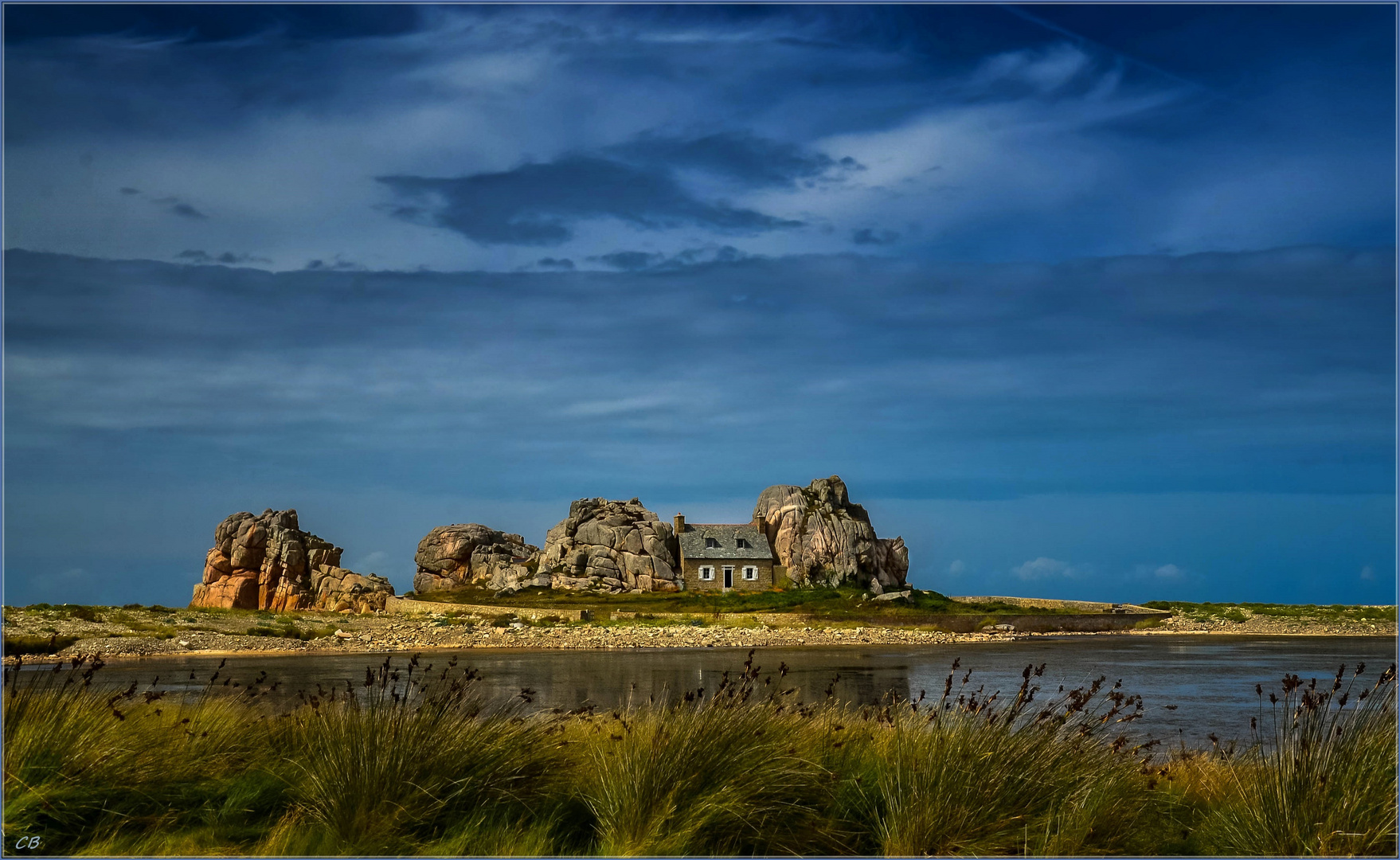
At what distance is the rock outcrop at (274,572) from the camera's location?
58.0 m

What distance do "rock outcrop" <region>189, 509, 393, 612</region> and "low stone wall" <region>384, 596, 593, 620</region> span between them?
2634 millimetres

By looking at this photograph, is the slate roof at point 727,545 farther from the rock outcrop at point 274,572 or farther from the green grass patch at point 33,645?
the green grass patch at point 33,645

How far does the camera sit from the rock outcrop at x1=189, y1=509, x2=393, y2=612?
5800 centimetres

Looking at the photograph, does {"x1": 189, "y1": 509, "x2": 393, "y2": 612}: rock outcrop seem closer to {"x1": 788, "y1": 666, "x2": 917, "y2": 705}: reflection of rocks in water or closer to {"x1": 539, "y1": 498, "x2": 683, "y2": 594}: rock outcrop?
{"x1": 539, "y1": 498, "x2": 683, "y2": 594}: rock outcrop

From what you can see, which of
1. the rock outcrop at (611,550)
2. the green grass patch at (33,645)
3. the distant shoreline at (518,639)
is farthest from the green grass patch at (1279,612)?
the green grass patch at (33,645)

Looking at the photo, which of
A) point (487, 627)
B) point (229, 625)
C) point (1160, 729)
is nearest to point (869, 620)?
point (487, 627)

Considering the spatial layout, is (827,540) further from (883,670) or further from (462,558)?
(883,670)

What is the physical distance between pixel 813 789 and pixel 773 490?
194ft

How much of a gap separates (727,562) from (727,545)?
1270 millimetres

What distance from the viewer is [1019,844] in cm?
700

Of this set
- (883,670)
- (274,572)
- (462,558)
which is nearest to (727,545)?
(462,558)

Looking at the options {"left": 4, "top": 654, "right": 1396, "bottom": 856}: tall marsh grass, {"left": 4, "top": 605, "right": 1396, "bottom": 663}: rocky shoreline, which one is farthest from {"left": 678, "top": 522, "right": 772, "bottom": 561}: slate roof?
{"left": 4, "top": 654, "right": 1396, "bottom": 856}: tall marsh grass

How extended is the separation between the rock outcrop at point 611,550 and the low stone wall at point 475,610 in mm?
8619

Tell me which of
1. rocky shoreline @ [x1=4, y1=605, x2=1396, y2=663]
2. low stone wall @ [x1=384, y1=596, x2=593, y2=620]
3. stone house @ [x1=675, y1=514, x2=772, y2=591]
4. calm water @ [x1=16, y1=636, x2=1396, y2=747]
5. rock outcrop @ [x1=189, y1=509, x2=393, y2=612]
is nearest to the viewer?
calm water @ [x1=16, y1=636, x2=1396, y2=747]
